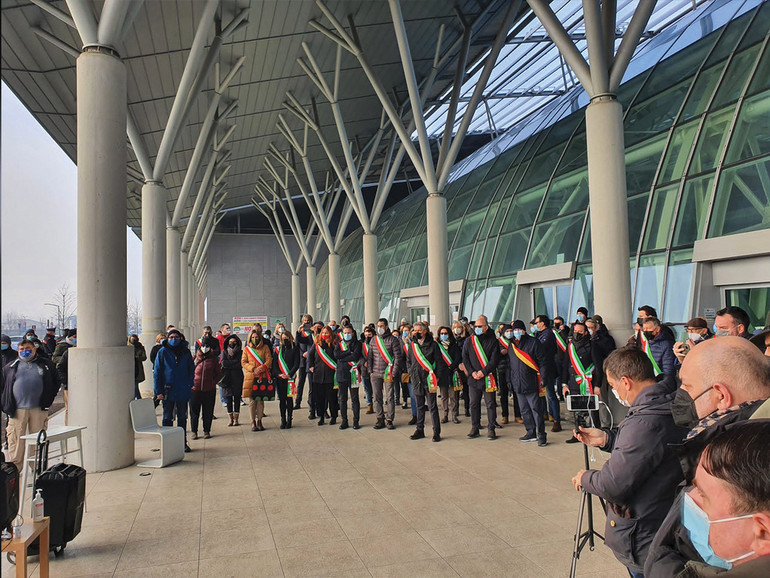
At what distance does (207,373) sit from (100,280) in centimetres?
293

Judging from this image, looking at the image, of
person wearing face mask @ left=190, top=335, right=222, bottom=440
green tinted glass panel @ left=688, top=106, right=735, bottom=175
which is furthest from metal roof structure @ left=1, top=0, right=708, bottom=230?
green tinted glass panel @ left=688, top=106, right=735, bottom=175

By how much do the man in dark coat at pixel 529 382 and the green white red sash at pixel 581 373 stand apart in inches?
33.1

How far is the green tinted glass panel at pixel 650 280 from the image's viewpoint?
41.8 feet

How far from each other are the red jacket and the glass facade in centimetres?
947

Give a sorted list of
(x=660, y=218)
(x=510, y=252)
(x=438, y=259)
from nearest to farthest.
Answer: (x=660, y=218), (x=438, y=259), (x=510, y=252)

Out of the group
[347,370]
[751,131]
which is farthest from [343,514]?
[751,131]

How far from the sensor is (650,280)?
13.1m

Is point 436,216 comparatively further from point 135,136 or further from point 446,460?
point 446,460

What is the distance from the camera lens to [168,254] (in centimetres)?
2600

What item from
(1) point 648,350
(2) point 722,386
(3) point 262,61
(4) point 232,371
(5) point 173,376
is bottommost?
(4) point 232,371

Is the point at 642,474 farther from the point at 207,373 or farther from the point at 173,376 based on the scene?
the point at 207,373

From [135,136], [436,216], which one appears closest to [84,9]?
[135,136]

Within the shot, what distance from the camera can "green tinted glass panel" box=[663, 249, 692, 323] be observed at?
11.9 metres

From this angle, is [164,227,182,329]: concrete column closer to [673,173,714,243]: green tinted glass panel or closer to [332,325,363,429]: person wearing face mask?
[332,325,363,429]: person wearing face mask
